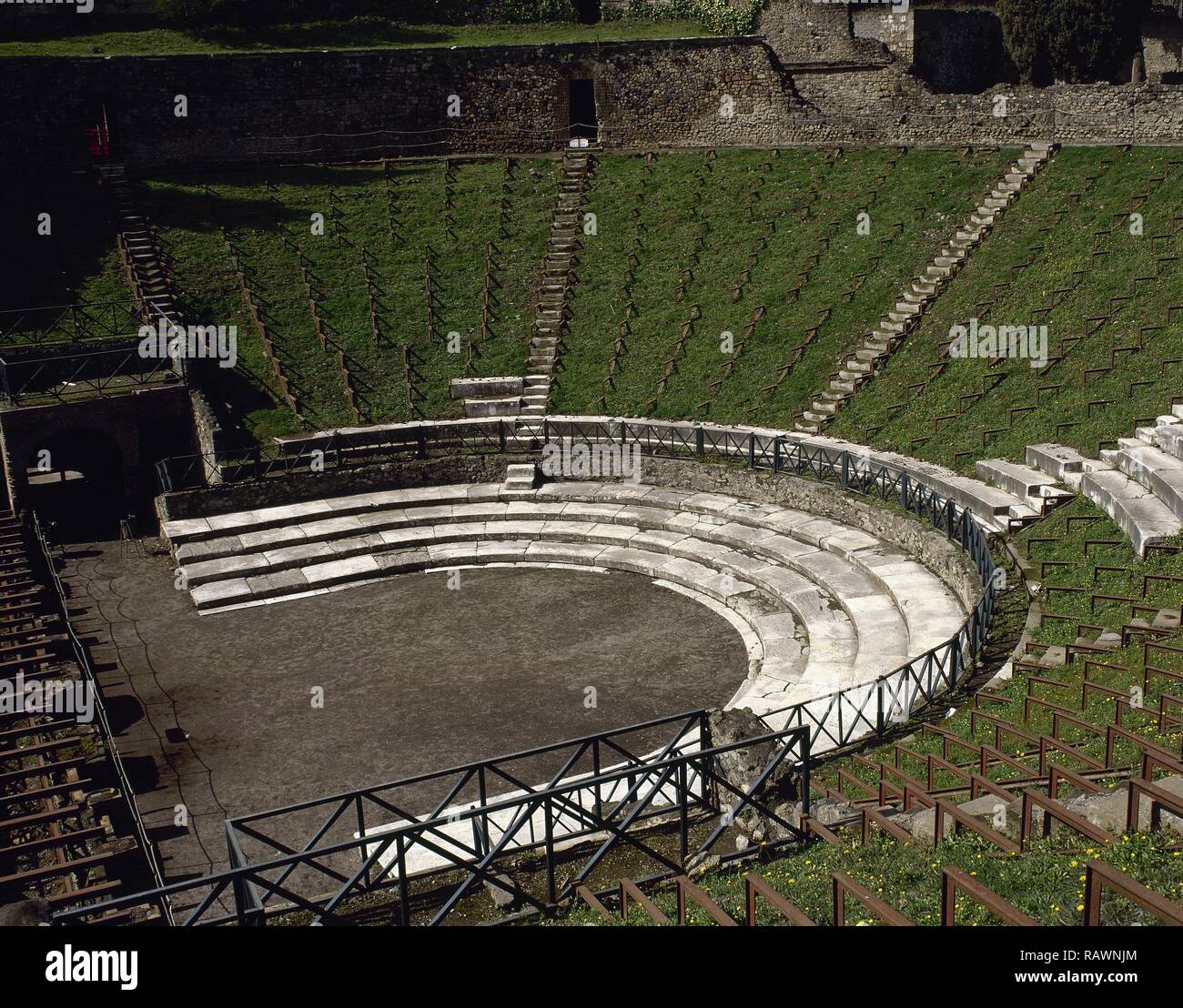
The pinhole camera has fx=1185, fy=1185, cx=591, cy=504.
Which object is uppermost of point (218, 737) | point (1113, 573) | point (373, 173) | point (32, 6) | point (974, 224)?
point (32, 6)

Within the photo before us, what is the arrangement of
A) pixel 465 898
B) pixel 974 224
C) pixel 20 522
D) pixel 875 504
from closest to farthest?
pixel 465 898
pixel 875 504
pixel 20 522
pixel 974 224

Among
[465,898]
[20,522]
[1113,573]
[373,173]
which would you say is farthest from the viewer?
[373,173]

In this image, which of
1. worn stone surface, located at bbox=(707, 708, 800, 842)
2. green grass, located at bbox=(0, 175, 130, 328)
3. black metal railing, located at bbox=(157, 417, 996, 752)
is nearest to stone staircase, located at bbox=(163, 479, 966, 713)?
black metal railing, located at bbox=(157, 417, 996, 752)

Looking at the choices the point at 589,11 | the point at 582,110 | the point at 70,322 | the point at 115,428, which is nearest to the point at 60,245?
the point at 70,322

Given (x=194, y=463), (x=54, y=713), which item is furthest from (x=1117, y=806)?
(x=194, y=463)

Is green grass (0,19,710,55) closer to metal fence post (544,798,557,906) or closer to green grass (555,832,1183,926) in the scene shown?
metal fence post (544,798,557,906)
